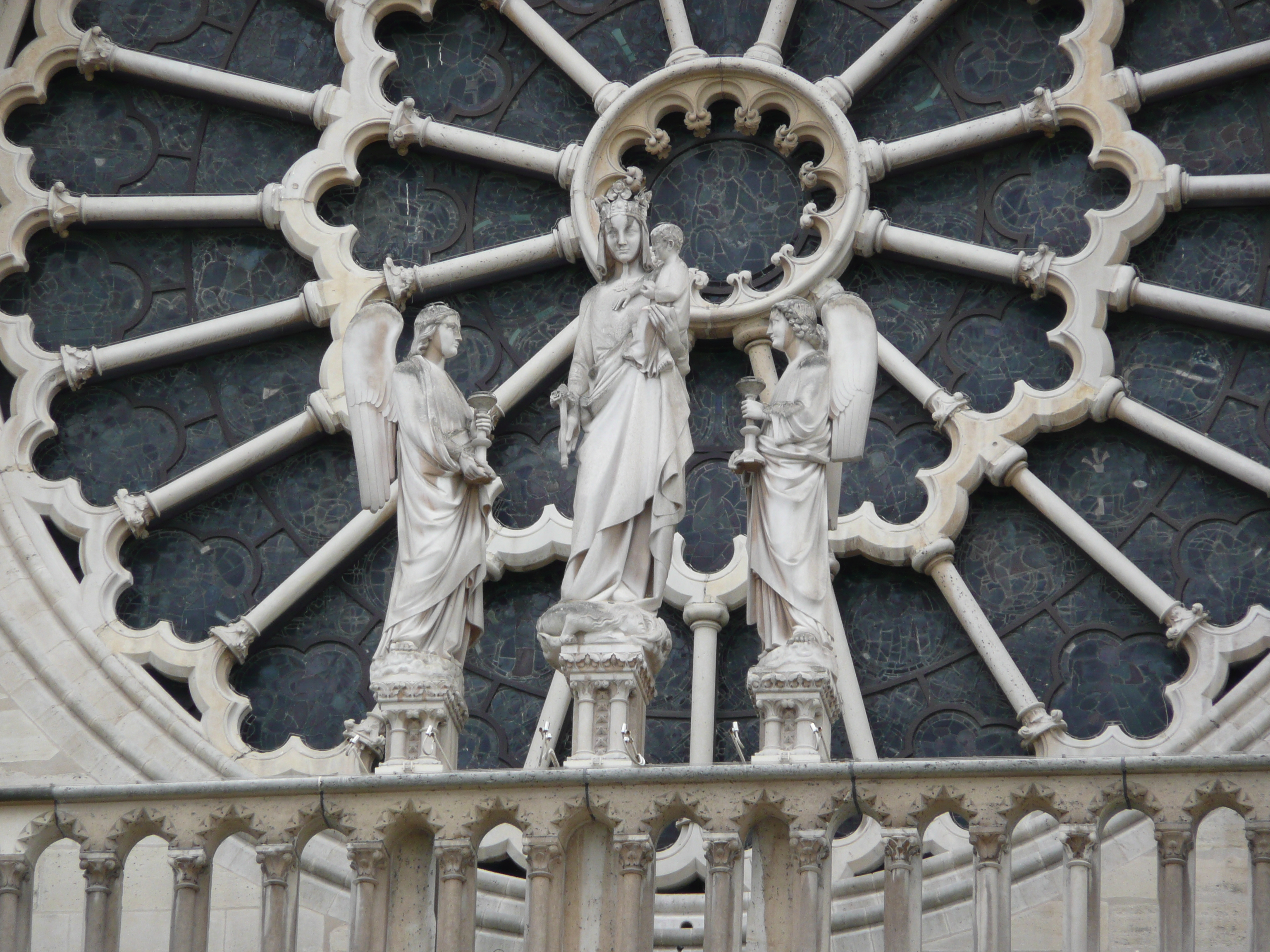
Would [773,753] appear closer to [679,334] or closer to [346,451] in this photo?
[679,334]

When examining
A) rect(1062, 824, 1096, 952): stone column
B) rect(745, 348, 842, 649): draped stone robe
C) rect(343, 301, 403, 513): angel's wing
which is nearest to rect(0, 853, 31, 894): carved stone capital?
rect(343, 301, 403, 513): angel's wing

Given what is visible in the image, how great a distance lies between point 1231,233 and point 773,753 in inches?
207

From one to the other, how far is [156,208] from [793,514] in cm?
523

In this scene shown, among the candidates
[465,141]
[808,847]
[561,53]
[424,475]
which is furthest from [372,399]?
[561,53]

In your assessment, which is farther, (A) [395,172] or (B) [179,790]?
(A) [395,172]

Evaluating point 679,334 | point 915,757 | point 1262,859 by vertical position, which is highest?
point 679,334

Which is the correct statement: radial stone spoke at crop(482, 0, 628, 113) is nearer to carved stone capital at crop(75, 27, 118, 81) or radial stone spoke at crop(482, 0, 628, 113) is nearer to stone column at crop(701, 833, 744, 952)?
carved stone capital at crop(75, 27, 118, 81)

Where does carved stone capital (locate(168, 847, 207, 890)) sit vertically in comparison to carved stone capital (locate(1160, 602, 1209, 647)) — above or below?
below

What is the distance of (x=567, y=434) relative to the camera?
46.1ft

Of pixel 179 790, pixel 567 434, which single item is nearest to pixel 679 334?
pixel 567 434

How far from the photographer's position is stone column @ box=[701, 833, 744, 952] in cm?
1298

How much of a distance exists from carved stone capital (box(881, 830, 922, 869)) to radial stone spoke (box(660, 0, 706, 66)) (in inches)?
234

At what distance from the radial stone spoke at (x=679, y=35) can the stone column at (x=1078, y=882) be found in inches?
241

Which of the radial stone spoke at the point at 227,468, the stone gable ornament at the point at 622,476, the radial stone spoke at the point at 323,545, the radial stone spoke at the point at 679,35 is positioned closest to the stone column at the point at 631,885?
the stone gable ornament at the point at 622,476
